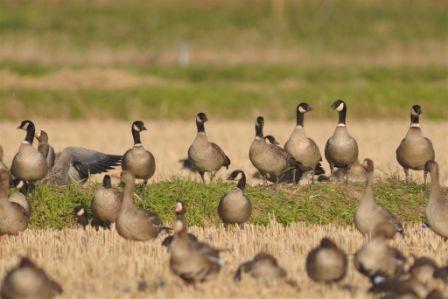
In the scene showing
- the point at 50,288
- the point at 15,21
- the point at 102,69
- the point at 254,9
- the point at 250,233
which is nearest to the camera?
the point at 50,288

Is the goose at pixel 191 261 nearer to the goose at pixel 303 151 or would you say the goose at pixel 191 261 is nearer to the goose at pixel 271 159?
the goose at pixel 271 159

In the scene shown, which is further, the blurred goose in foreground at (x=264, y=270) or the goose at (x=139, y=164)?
the goose at (x=139, y=164)

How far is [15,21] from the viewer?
5612cm

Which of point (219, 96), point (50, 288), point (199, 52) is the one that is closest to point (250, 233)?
point (50, 288)

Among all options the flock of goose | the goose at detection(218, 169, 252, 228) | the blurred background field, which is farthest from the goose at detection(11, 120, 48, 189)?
the blurred background field

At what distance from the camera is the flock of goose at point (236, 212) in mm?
10102

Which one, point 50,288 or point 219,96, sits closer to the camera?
point 50,288

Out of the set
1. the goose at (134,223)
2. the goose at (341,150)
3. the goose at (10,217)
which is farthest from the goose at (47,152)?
the goose at (341,150)

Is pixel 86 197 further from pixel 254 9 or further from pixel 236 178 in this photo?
pixel 254 9

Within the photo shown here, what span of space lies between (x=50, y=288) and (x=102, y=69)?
3055 centimetres

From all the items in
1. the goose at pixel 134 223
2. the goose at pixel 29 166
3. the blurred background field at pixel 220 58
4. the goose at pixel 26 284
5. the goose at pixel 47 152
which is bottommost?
the goose at pixel 26 284

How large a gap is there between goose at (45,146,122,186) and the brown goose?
24.3ft

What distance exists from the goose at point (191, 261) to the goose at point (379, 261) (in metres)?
1.45

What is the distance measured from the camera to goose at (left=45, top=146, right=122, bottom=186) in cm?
1767
